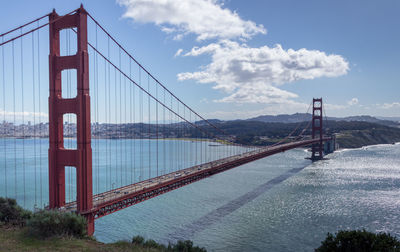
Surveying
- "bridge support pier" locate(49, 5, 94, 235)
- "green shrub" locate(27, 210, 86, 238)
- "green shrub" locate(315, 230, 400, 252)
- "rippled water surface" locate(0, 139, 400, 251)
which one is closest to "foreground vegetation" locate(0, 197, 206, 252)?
"green shrub" locate(27, 210, 86, 238)

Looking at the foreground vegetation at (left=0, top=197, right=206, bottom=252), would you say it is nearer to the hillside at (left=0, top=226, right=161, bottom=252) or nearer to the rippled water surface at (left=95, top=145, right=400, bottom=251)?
the hillside at (left=0, top=226, right=161, bottom=252)

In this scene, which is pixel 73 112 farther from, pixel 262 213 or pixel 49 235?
pixel 262 213

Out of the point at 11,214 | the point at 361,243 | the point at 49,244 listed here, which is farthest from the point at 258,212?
the point at 11,214

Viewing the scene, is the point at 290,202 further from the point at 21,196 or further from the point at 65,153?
the point at 21,196

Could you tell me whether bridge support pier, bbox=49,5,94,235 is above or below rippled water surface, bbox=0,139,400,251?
above

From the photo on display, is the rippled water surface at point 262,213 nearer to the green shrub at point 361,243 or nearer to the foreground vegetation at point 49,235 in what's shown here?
the green shrub at point 361,243

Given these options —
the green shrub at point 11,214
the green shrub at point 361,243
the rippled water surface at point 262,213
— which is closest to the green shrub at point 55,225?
the green shrub at point 11,214

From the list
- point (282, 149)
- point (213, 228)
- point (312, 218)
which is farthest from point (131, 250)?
point (282, 149)
